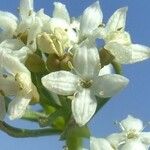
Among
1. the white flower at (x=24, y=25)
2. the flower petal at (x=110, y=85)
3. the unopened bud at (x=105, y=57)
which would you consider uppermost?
the white flower at (x=24, y=25)

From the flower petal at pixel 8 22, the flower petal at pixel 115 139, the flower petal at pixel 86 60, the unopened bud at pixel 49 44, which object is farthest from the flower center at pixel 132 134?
the flower petal at pixel 8 22

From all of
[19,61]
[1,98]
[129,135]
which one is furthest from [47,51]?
[129,135]

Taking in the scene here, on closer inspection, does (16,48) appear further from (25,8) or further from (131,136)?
(131,136)

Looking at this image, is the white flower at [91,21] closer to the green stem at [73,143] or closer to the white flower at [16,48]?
Answer: the white flower at [16,48]

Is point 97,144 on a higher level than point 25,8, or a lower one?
lower

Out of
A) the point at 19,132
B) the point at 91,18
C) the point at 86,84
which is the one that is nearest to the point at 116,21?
the point at 91,18

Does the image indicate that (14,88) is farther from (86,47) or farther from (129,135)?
(129,135)

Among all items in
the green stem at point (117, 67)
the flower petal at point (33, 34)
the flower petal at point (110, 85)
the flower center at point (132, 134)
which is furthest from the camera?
the flower center at point (132, 134)
